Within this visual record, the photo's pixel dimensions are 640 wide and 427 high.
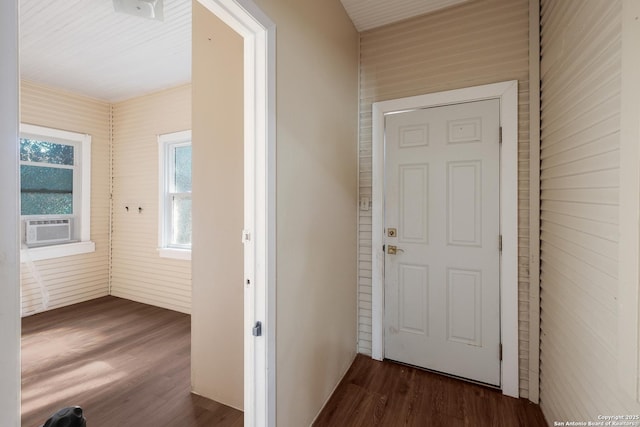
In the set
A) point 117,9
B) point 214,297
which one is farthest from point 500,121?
point 117,9

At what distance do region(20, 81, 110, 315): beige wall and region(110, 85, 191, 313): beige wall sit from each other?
5.1 inches

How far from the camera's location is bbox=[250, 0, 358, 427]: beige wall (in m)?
1.45

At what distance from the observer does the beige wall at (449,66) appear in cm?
197

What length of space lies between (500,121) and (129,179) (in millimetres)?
4574

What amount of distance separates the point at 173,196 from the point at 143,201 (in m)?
0.54

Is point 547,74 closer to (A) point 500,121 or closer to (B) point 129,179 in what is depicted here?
(A) point 500,121

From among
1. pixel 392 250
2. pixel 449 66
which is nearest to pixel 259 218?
pixel 392 250

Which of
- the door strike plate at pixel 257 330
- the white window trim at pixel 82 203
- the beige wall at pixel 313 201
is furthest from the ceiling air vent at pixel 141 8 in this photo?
the white window trim at pixel 82 203

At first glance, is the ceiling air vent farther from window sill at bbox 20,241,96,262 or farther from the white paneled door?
window sill at bbox 20,241,96,262

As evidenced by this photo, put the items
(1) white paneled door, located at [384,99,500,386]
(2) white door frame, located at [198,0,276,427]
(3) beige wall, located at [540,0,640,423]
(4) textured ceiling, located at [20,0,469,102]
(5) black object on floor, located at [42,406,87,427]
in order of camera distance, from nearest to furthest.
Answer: (5) black object on floor, located at [42,406,87,427] → (3) beige wall, located at [540,0,640,423] → (2) white door frame, located at [198,0,276,427] → (1) white paneled door, located at [384,99,500,386] → (4) textured ceiling, located at [20,0,469,102]

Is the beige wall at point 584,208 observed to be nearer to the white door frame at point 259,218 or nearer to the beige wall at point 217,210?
the white door frame at point 259,218

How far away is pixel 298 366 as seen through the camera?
5.21 ft

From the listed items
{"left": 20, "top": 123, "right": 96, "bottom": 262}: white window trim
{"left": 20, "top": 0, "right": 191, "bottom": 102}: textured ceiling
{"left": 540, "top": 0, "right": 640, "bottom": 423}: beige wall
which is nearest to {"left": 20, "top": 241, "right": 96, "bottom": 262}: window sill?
{"left": 20, "top": 123, "right": 96, "bottom": 262}: white window trim

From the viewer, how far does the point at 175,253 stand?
3639 millimetres
